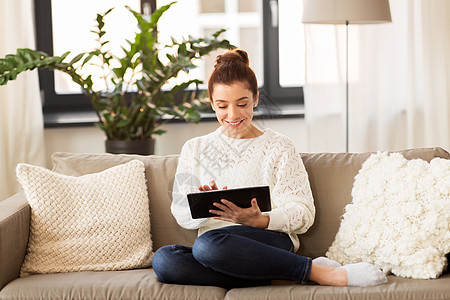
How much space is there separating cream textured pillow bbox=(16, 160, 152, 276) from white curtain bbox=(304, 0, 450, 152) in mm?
1589

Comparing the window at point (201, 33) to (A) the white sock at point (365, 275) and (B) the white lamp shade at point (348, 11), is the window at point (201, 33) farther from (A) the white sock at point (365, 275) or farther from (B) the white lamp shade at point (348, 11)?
(A) the white sock at point (365, 275)

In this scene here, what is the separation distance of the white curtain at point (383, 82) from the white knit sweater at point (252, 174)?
1384 mm

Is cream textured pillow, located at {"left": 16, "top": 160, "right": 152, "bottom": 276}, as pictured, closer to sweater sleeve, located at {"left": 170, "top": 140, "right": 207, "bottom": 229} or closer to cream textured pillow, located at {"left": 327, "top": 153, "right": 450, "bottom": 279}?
sweater sleeve, located at {"left": 170, "top": 140, "right": 207, "bottom": 229}

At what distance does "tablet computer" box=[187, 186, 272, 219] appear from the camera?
186 centimetres

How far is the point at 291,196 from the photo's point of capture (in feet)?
6.81

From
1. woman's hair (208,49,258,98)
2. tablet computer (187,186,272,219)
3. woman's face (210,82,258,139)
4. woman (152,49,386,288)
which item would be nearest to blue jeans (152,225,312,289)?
woman (152,49,386,288)

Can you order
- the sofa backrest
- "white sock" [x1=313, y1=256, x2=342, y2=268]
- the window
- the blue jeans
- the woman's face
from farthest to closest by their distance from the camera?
1. the window
2. the sofa backrest
3. the woman's face
4. "white sock" [x1=313, y1=256, x2=342, y2=268]
5. the blue jeans

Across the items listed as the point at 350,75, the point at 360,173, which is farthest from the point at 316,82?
the point at 360,173

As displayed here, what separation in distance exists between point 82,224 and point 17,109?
4.56ft

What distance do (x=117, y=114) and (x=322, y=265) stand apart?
1550 millimetres

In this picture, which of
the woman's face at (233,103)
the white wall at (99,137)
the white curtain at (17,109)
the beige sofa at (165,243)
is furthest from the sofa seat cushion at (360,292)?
the white curtain at (17,109)

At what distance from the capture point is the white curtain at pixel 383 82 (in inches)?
137

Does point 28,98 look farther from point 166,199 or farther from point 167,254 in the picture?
point 167,254

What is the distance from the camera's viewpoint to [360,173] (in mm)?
2176
